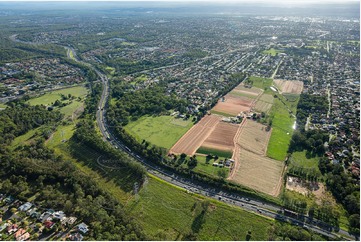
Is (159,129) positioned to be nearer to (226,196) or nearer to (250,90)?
(226,196)

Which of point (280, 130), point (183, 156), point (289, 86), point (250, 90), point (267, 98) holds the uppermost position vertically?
point (289, 86)

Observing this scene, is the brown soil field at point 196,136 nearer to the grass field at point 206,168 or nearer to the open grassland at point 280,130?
the grass field at point 206,168

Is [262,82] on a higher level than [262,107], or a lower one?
higher

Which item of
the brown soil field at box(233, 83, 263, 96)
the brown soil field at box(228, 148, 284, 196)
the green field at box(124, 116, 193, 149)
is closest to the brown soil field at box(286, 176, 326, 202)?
the brown soil field at box(228, 148, 284, 196)

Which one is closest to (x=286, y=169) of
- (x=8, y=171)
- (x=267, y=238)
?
(x=267, y=238)

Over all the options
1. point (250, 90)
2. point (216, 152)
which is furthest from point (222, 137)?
point (250, 90)

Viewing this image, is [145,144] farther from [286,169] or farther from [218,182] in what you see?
[286,169]
